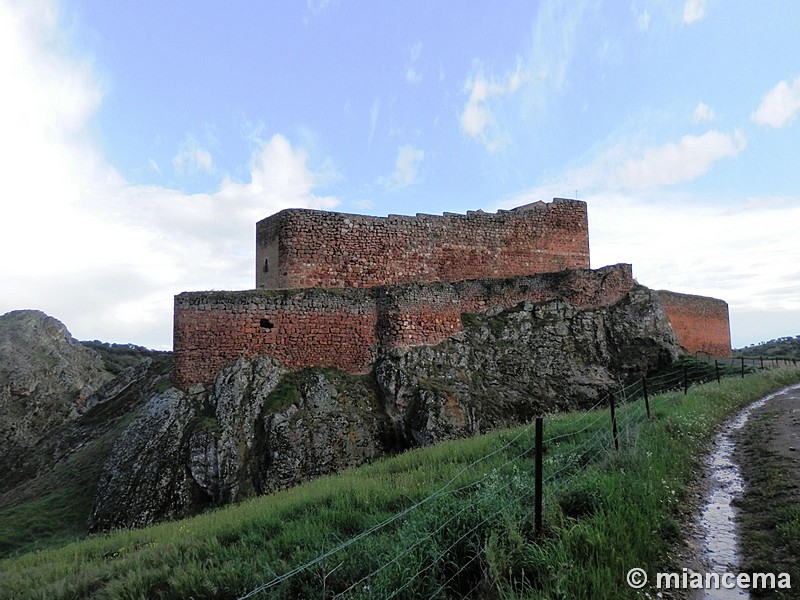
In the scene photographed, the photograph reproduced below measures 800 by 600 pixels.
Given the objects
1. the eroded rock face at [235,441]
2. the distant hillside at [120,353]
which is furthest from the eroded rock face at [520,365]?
the distant hillside at [120,353]

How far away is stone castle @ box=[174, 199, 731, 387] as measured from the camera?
16781mm

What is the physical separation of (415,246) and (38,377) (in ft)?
71.3

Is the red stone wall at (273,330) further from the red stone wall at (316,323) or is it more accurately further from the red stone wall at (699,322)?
the red stone wall at (699,322)

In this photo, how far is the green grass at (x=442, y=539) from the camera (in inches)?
189

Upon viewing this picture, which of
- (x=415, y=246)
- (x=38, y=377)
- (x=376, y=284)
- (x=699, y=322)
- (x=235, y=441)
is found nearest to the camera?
(x=235, y=441)

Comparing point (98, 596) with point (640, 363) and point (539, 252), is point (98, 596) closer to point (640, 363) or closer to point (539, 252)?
point (640, 363)

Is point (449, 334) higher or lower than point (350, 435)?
higher

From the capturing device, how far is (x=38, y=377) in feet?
90.8

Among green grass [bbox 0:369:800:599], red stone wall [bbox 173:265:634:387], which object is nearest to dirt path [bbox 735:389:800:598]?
green grass [bbox 0:369:800:599]

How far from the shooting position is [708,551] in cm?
529

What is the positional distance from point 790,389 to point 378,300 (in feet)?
46.6

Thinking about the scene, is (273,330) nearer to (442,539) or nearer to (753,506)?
(442,539)

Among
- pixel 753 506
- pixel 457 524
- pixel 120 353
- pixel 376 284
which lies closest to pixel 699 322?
pixel 376 284

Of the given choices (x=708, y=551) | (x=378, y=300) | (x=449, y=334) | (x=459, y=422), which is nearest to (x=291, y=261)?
(x=378, y=300)
